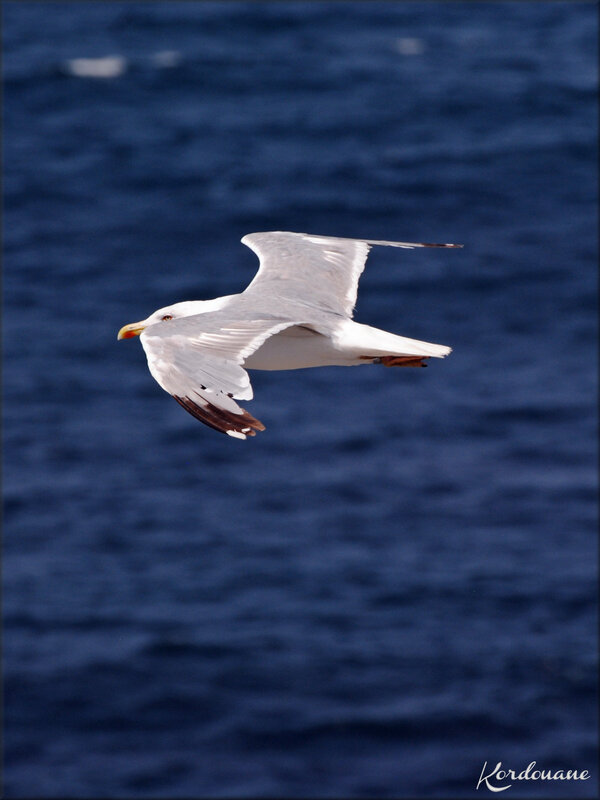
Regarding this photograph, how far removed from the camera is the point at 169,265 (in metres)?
52.1

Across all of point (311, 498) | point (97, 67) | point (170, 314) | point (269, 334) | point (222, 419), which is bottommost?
point (222, 419)

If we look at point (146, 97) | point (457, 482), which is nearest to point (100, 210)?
point (146, 97)

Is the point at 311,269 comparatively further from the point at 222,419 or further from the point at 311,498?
the point at 311,498

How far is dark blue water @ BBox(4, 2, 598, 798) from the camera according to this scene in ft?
135

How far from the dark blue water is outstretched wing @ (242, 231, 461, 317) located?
2728cm

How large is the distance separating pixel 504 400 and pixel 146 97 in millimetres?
27109

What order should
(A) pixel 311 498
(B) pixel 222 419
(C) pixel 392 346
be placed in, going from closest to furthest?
(B) pixel 222 419 < (C) pixel 392 346 < (A) pixel 311 498

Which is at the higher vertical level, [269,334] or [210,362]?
[269,334]

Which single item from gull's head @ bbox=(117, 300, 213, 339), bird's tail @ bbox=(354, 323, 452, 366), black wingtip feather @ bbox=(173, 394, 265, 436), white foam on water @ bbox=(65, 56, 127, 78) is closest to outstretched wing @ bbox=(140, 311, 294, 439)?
black wingtip feather @ bbox=(173, 394, 265, 436)

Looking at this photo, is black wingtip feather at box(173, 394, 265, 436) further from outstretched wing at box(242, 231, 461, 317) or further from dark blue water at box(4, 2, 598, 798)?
dark blue water at box(4, 2, 598, 798)

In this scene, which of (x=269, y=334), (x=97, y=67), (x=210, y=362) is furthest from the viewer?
(x=97, y=67)

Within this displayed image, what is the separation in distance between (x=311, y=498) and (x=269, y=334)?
3434cm

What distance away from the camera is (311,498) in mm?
44625

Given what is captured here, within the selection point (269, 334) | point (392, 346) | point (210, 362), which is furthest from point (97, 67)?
point (210, 362)
